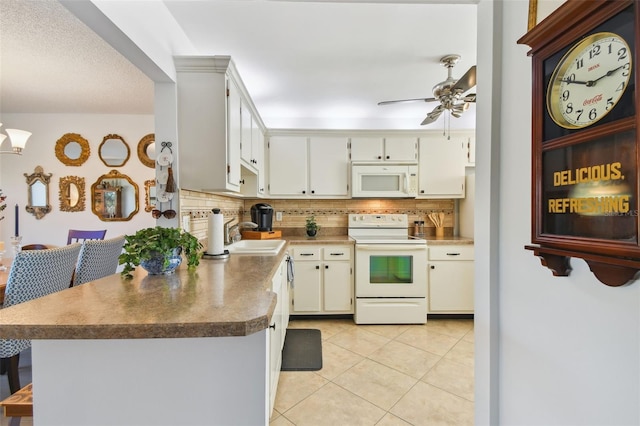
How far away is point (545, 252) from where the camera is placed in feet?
2.41

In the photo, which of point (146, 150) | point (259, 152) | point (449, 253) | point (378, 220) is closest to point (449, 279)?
point (449, 253)

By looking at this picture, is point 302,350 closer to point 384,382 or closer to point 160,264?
point 384,382

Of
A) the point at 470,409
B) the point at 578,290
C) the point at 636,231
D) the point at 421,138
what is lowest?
the point at 470,409

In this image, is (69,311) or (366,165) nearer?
(69,311)

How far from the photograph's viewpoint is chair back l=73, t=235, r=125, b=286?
183 centimetres

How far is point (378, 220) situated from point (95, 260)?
2780mm

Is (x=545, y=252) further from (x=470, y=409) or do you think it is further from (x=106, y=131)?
(x=106, y=131)

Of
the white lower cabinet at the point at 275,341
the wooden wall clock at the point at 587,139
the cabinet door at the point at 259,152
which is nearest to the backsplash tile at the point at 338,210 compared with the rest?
the cabinet door at the point at 259,152

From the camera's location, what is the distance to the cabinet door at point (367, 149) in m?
3.26

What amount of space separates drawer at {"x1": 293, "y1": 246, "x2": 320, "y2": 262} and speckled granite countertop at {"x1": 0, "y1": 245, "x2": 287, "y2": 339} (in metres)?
1.72

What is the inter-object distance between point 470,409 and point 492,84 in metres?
1.86

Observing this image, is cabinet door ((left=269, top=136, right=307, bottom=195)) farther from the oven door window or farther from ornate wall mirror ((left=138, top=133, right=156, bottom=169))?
ornate wall mirror ((left=138, top=133, right=156, bottom=169))

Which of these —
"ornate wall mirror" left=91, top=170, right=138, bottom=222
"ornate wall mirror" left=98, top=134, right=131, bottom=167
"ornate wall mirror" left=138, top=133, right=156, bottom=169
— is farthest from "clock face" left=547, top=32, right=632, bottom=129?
"ornate wall mirror" left=98, top=134, right=131, bottom=167

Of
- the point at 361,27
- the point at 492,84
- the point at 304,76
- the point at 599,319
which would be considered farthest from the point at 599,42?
the point at 304,76
